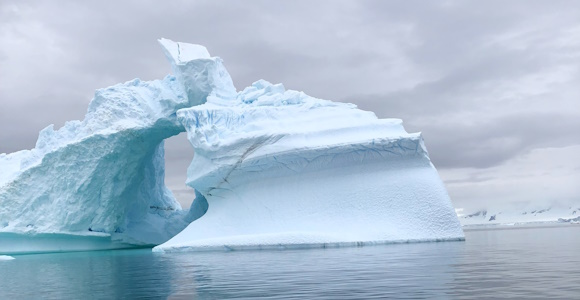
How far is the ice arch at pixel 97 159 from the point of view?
73.9ft

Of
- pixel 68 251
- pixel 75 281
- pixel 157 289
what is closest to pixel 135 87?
pixel 68 251

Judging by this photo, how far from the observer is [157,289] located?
7.96 meters

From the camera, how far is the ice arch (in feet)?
73.9

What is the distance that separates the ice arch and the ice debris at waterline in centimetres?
4

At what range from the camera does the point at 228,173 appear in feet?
65.5

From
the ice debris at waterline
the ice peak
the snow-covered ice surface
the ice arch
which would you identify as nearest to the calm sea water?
the snow-covered ice surface

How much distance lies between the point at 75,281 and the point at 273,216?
9519 millimetres

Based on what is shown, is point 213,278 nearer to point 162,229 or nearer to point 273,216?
point 273,216

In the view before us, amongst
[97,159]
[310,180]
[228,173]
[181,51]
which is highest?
[181,51]

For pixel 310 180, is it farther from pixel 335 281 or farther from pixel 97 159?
pixel 335 281

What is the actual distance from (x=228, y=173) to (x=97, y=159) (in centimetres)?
561

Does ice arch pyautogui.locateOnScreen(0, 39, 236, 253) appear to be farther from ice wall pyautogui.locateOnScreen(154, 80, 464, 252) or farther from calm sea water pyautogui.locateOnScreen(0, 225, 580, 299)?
calm sea water pyautogui.locateOnScreen(0, 225, 580, 299)

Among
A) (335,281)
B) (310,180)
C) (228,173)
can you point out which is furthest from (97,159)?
(335,281)

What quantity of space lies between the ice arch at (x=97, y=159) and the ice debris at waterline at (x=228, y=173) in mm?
44
